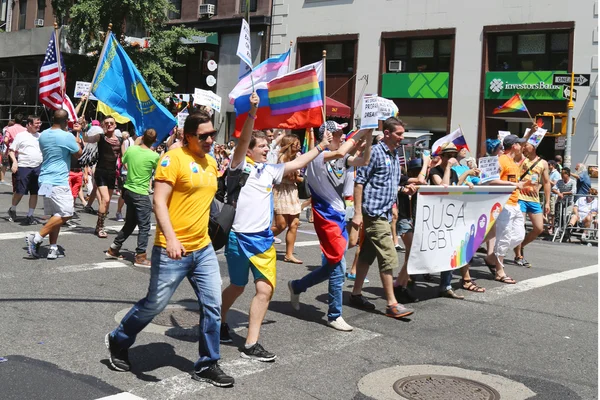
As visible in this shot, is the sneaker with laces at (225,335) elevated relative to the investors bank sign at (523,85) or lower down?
lower down

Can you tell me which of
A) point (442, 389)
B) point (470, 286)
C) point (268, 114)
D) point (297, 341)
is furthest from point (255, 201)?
point (470, 286)

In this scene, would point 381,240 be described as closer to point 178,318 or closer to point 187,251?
point 178,318

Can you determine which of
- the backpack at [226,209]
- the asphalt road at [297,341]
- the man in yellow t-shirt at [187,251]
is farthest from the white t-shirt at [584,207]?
the man in yellow t-shirt at [187,251]

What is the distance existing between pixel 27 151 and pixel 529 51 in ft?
55.6

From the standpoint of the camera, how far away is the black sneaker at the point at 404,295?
817 centimetres

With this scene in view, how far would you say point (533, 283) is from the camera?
9758 millimetres

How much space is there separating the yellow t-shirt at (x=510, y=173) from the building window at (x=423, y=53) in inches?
630

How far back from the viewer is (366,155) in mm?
6863

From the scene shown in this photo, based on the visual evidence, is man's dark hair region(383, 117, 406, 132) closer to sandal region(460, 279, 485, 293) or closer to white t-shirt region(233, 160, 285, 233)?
white t-shirt region(233, 160, 285, 233)

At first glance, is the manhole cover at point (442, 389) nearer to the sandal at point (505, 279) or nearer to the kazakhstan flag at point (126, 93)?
the sandal at point (505, 279)

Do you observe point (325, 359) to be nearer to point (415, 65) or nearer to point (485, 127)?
point (485, 127)

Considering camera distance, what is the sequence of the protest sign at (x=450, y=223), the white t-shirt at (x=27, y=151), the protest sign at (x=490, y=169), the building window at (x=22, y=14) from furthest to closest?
the building window at (x=22, y=14)
the white t-shirt at (x=27, y=151)
the protest sign at (x=490, y=169)
the protest sign at (x=450, y=223)

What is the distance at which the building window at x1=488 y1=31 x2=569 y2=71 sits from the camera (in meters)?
23.6

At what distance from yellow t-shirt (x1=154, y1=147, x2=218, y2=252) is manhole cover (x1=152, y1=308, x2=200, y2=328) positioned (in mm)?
1641
